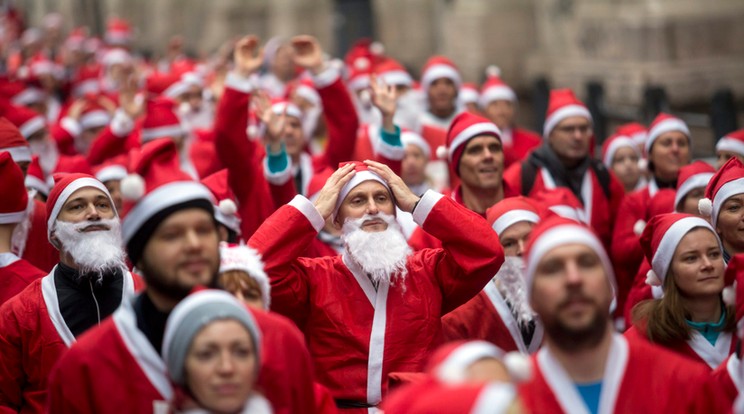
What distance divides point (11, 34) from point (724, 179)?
30.3 metres

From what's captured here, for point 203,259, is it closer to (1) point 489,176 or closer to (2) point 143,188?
(2) point 143,188

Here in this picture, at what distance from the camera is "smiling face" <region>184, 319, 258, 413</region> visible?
467cm

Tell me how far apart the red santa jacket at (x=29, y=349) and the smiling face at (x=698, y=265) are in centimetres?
293

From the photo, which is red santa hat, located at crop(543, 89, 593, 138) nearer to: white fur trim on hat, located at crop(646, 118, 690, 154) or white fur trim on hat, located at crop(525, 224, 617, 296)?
white fur trim on hat, located at crop(646, 118, 690, 154)

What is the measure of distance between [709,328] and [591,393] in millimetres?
1828

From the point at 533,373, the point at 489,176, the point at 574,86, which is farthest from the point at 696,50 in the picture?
the point at 533,373


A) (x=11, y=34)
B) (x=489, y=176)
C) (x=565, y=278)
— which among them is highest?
(x=565, y=278)

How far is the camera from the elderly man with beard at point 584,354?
4727 millimetres

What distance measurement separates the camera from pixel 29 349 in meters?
6.50

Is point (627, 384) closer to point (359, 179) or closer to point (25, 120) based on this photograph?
point (359, 179)

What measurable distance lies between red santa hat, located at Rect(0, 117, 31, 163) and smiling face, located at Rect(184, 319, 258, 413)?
199 inches

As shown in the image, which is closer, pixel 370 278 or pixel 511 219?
pixel 370 278

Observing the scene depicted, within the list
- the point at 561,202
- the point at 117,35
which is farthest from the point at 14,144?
the point at 117,35

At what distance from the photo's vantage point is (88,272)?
22.0 feet
